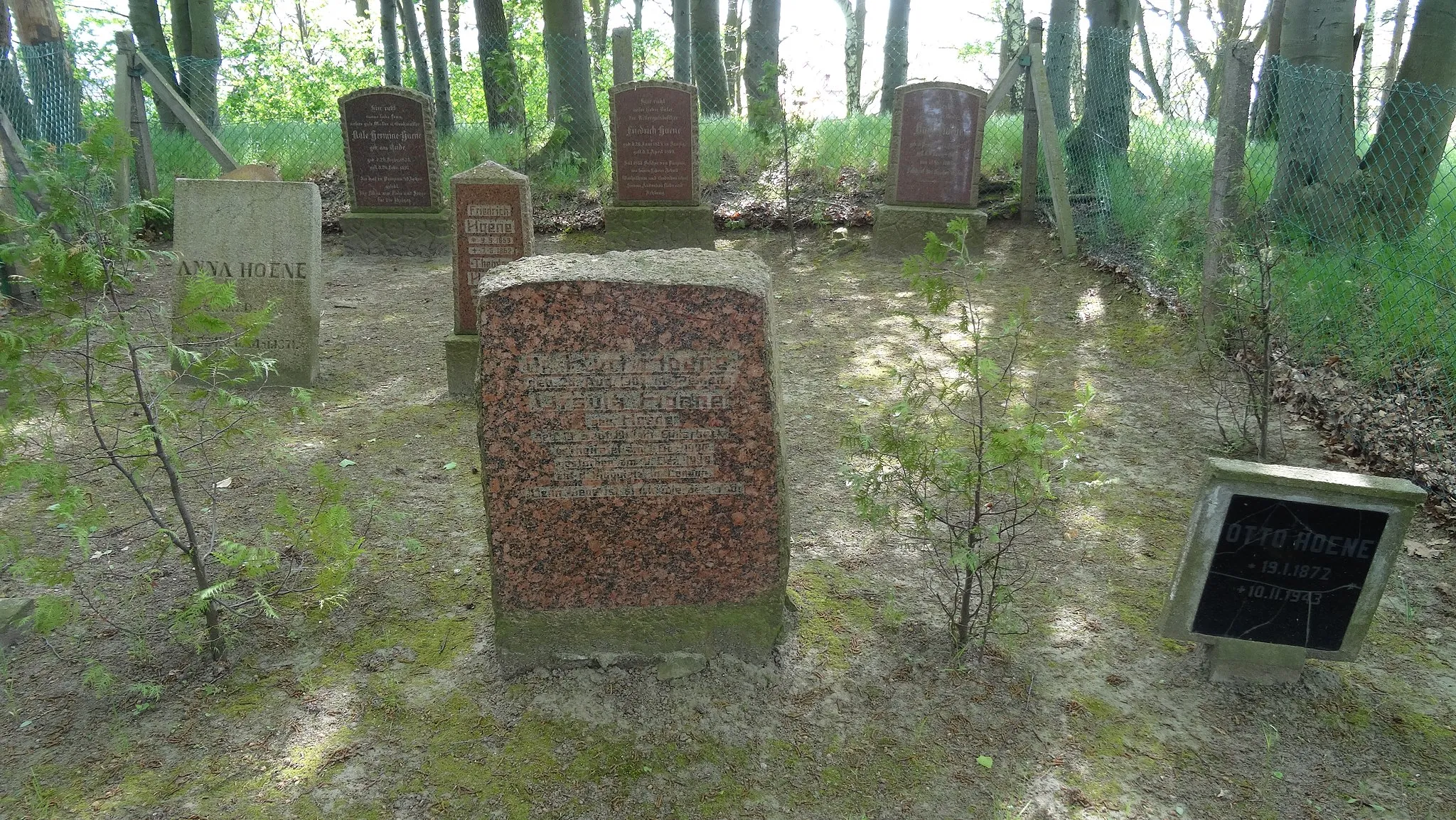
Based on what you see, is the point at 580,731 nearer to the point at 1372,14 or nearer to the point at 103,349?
the point at 103,349

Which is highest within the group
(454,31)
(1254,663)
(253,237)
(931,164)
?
(454,31)

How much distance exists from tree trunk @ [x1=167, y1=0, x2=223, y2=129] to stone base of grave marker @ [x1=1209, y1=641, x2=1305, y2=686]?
1235 cm

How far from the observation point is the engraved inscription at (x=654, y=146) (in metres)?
8.66

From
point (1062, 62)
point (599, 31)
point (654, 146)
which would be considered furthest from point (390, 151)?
point (599, 31)

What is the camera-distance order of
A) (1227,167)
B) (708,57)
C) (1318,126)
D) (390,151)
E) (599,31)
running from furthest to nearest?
(599,31), (708,57), (390,151), (1318,126), (1227,167)

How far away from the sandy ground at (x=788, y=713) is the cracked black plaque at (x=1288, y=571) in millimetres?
244

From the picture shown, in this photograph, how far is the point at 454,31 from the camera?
27.3m

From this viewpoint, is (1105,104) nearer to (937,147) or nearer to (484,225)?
(937,147)

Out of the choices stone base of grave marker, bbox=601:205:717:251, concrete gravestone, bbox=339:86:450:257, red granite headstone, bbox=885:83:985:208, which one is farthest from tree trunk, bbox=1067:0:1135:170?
concrete gravestone, bbox=339:86:450:257

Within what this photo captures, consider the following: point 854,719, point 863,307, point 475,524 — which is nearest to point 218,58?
point 863,307

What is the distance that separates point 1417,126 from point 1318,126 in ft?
1.85

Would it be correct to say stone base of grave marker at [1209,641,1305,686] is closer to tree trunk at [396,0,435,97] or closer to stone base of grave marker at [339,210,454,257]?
stone base of grave marker at [339,210,454,257]

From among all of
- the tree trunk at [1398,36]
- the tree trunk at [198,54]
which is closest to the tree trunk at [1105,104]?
the tree trunk at [198,54]

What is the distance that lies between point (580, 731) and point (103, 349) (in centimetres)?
180
